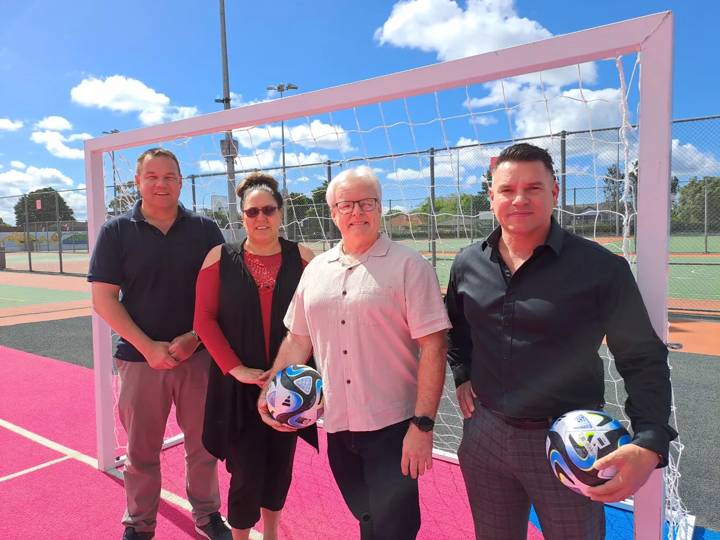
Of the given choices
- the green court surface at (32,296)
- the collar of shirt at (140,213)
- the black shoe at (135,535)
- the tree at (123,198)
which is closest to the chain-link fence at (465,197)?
the tree at (123,198)

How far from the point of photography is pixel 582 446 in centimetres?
150

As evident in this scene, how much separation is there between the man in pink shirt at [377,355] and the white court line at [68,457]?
1.38 meters

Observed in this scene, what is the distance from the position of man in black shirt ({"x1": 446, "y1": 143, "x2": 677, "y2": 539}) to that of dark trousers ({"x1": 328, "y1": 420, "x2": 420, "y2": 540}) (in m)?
0.26

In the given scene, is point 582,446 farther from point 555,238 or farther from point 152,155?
point 152,155

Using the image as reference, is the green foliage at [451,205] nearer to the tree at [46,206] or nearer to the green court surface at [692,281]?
the green court surface at [692,281]

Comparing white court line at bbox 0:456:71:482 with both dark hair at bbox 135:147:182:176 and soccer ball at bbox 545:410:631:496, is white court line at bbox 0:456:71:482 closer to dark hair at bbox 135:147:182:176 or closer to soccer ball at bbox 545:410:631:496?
dark hair at bbox 135:147:182:176

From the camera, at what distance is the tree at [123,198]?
4.36 metres

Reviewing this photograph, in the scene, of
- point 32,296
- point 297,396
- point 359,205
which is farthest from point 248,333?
point 32,296

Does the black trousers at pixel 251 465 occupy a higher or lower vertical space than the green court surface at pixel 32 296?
higher

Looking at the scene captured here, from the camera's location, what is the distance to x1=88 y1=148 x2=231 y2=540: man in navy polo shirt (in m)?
2.72

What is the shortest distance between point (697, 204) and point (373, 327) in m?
13.3

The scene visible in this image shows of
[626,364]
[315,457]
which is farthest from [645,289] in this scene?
[315,457]

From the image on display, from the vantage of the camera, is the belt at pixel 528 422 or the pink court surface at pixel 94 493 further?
the pink court surface at pixel 94 493

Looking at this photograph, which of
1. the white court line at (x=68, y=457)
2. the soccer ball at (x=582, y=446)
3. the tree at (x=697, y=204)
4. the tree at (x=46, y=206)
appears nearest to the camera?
the soccer ball at (x=582, y=446)
